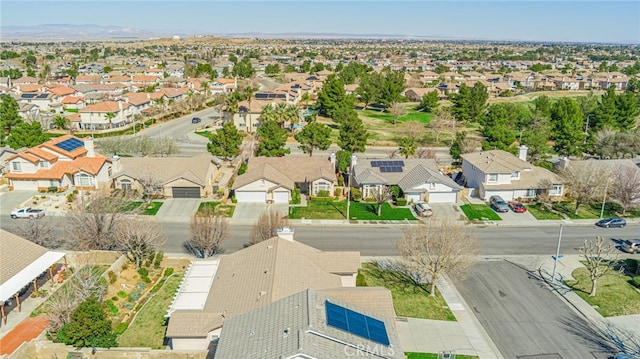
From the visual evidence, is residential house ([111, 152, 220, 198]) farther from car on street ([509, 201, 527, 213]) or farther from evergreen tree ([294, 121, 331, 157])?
car on street ([509, 201, 527, 213])

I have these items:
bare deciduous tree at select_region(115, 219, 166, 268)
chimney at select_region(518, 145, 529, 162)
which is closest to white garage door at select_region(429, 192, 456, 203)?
chimney at select_region(518, 145, 529, 162)

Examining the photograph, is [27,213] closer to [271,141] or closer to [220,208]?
[220,208]

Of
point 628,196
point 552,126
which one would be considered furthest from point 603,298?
point 552,126

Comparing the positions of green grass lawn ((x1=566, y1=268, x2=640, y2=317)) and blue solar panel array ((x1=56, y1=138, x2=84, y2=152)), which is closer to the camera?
green grass lawn ((x1=566, y1=268, x2=640, y2=317))

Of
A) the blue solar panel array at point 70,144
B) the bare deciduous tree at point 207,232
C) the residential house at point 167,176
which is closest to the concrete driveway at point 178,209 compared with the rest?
the residential house at point 167,176

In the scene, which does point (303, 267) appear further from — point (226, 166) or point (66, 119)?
point (66, 119)

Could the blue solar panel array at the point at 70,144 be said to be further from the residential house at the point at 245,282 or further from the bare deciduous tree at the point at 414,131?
the bare deciduous tree at the point at 414,131
